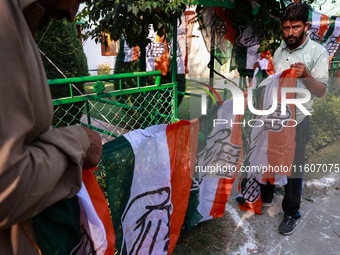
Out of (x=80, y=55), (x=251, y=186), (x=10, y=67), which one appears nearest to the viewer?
(x=10, y=67)

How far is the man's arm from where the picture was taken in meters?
2.65

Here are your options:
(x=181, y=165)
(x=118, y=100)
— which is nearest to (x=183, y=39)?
(x=118, y=100)

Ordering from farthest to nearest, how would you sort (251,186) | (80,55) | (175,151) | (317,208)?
1. (80,55)
2. (317,208)
3. (251,186)
4. (175,151)

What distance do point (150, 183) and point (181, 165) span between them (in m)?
0.37

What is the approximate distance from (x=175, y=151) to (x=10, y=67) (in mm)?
1438

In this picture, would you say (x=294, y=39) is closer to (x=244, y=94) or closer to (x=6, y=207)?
(x=244, y=94)

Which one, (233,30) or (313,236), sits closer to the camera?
(313,236)

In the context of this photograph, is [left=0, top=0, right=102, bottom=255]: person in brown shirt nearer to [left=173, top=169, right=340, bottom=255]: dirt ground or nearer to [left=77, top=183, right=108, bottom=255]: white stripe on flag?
[left=77, top=183, right=108, bottom=255]: white stripe on flag

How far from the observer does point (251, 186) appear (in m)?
3.33

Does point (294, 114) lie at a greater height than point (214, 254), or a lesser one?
greater

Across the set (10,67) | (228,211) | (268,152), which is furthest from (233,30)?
(10,67)

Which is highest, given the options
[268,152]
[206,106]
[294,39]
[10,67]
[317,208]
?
[294,39]

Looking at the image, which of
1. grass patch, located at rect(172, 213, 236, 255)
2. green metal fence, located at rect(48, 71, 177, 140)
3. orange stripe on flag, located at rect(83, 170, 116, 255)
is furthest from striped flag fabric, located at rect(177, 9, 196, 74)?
orange stripe on flag, located at rect(83, 170, 116, 255)

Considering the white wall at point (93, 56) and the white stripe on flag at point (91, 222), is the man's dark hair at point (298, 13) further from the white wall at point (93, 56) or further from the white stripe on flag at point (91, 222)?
the white wall at point (93, 56)
